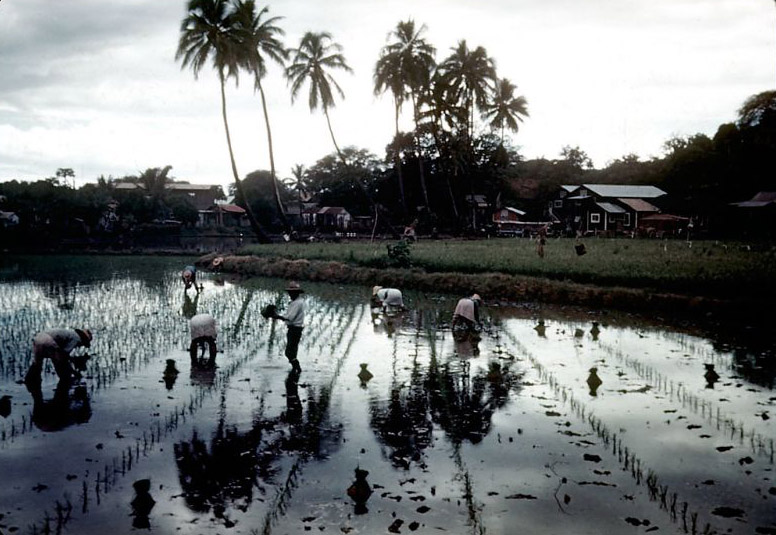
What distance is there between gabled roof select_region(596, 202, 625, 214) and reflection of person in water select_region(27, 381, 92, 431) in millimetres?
50276

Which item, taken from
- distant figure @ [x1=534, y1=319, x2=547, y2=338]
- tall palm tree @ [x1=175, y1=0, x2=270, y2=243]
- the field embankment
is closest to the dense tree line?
tall palm tree @ [x1=175, y1=0, x2=270, y2=243]

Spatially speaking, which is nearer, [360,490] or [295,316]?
[360,490]

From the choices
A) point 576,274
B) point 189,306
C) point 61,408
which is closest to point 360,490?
point 61,408

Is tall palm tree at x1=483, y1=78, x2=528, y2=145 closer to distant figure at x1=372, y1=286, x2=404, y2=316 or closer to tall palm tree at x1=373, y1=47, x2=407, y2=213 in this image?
tall palm tree at x1=373, y1=47, x2=407, y2=213

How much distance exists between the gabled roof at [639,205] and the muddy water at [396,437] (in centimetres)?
4131

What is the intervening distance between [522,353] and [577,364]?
1277 mm

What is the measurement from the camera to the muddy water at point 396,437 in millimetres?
6000

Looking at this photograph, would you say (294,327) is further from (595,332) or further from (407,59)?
(407,59)

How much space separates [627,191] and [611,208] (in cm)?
360

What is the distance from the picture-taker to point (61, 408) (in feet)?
30.7

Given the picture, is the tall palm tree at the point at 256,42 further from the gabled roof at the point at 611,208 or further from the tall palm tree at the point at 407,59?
the gabled roof at the point at 611,208

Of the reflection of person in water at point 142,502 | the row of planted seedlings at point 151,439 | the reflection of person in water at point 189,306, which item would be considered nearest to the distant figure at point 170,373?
the row of planted seedlings at point 151,439

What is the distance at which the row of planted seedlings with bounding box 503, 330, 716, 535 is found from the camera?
232 inches

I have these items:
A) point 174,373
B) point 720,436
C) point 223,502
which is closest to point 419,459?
point 223,502
